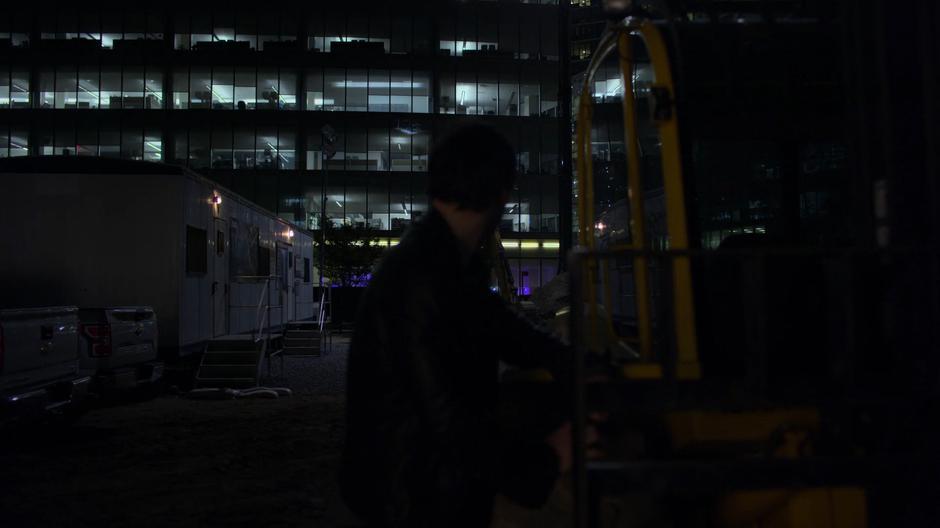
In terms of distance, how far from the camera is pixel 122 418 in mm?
9781

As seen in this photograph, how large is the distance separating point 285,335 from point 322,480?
13703mm

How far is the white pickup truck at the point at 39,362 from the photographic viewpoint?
641 centimetres

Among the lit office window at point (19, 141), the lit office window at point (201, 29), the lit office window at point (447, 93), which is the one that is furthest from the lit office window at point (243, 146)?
the lit office window at point (19, 141)

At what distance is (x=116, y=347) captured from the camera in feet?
29.3

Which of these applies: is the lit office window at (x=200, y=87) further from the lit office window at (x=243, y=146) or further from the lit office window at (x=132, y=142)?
the lit office window at (x=132, y=142)

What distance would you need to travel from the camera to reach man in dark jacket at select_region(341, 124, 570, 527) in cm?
177

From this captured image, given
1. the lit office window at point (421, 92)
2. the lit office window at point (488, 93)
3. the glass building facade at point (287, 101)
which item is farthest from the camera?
the lit office window at point (488, 93)

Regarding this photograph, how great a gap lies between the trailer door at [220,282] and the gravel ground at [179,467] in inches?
94.6

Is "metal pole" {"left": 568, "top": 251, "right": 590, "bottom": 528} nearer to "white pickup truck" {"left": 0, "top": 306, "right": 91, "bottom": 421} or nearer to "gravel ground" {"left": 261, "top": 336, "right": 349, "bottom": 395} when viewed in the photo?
"white pickup truck" {"left": 0, "top": 306, "right": 91, "bottom": 421}

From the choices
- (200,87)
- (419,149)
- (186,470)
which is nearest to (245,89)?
(200,87)

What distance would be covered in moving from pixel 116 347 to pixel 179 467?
2.75 m

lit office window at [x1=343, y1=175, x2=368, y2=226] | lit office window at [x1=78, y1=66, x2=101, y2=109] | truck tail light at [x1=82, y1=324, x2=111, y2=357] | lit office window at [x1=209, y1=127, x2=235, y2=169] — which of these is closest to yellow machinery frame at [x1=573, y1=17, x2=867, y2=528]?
truck tail light at [x1=82, y1=324, x2=111, y2=357]

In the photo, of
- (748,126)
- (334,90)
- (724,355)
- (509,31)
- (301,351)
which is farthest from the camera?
(509,31)

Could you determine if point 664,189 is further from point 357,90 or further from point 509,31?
point 509,31
